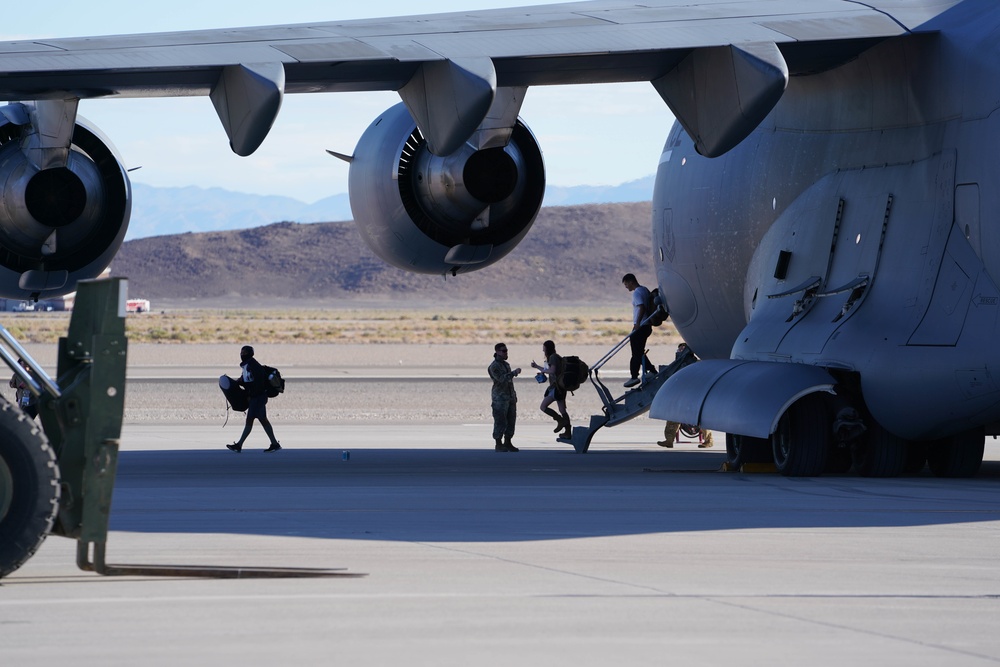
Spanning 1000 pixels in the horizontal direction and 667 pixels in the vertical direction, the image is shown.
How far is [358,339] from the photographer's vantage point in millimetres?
79750

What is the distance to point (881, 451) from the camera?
14195mm

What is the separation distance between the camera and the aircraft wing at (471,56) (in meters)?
11.1

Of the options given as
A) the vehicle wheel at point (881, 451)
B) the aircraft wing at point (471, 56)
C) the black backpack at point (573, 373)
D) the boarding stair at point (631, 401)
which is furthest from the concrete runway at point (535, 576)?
the black backpack at point (573, 373)

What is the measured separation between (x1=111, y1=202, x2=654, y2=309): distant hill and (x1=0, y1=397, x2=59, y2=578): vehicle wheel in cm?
15631

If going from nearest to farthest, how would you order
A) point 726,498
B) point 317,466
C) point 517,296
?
1. point 726,498
2. point 317,466
3. point 517,296

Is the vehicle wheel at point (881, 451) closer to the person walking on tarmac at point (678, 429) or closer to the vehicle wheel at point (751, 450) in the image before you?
the vehicle wheel at point (751, 450)

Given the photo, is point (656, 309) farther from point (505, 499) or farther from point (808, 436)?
point (505, 499)

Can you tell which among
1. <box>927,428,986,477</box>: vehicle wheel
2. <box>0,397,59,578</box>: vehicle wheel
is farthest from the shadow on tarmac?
<box>0,397,59,578</box>: vehicle wheel

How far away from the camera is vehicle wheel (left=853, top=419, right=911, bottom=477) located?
14.2 m

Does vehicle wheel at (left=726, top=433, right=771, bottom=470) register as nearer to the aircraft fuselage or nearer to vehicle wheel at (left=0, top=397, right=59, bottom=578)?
the aircraft fuselage

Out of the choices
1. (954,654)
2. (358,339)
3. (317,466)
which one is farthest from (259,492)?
(358,339)

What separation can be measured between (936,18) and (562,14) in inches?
134

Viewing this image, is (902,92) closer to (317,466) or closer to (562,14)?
(562,14)

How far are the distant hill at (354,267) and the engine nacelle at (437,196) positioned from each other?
148 m
